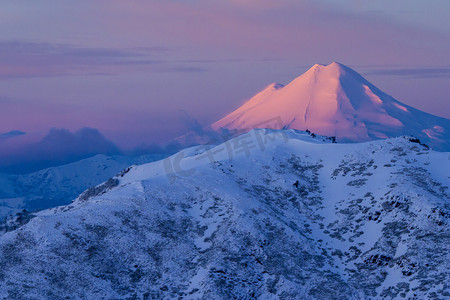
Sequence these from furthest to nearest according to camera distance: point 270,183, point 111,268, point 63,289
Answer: point 270,183 < point 111,268 < point 63,289

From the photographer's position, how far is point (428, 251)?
279 ft

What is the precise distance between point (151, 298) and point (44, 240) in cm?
1711

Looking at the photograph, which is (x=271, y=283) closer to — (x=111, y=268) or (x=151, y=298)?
(x=151, y=298)

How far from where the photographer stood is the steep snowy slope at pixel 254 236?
265ft

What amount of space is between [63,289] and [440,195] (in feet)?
195

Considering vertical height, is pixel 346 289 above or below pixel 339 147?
below

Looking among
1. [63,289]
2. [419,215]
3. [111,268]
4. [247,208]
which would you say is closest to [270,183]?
[247,208]

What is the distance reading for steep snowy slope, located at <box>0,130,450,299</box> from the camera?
265ft

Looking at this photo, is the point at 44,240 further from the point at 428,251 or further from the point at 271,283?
the point at 428,251

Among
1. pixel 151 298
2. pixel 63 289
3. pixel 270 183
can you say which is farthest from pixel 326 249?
pixel 63 289

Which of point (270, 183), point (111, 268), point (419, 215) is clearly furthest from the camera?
point (270, 183)

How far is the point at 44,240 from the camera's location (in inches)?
3314

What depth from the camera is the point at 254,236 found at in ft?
294

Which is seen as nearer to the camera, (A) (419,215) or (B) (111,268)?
(B) (111,268)
